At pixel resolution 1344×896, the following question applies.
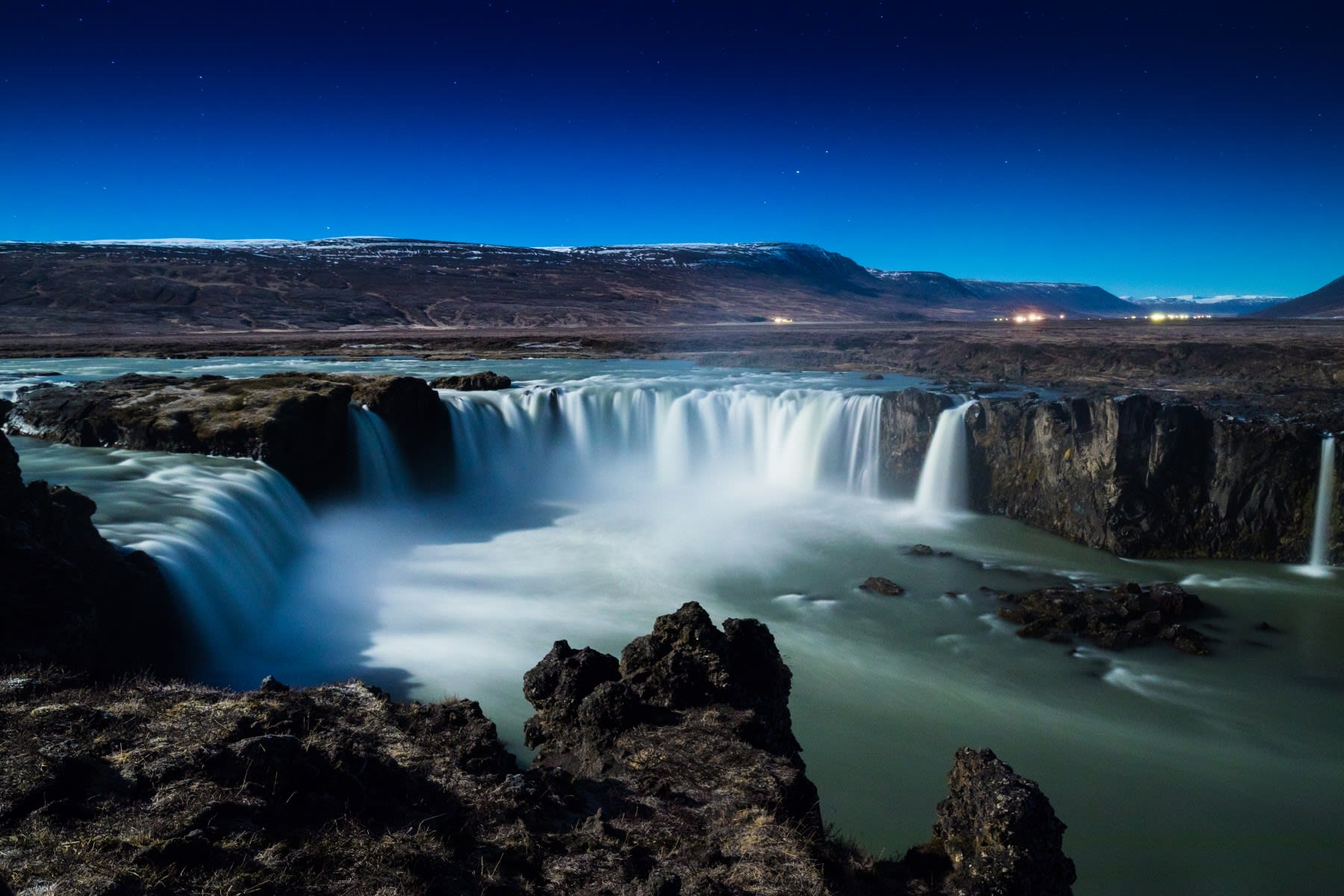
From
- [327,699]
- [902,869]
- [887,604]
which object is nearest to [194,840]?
[327,699]

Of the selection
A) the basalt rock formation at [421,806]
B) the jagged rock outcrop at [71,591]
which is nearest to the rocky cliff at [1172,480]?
the basalt rock formation at [421,806]

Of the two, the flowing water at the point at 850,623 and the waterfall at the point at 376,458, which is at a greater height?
the waterfall at the point at 376,458

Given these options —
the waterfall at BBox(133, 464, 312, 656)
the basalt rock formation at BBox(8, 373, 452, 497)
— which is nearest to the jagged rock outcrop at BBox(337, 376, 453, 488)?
the basalt rock formation at BBox(8, 373, 452, 497)

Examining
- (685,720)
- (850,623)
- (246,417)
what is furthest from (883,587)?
(246,417)

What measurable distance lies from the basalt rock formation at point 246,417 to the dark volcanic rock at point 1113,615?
671 inches

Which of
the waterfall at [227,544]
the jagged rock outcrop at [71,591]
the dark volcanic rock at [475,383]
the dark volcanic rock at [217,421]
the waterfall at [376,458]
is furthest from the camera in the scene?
the dark volcanic rock at [475,383]

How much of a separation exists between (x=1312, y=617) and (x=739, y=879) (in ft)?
51.6

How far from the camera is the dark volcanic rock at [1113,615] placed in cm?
1354

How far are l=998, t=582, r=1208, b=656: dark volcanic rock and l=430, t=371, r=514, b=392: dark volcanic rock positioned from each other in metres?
20.9

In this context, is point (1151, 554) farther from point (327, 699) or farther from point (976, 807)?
point (327, 699)

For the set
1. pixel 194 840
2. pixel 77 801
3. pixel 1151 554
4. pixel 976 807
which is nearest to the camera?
pixel 194 840

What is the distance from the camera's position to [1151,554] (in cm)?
1822

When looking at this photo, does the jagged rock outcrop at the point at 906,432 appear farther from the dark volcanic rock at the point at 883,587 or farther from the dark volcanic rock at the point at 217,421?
the dark volcanic rock at the point at 217,421

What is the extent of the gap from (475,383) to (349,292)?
358 ft
